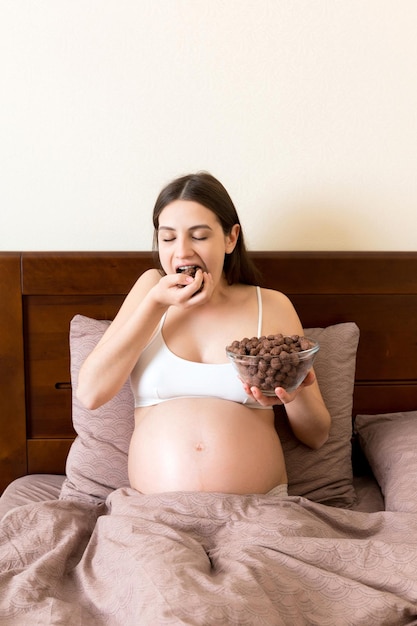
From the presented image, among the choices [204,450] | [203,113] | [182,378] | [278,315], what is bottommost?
[204,450]

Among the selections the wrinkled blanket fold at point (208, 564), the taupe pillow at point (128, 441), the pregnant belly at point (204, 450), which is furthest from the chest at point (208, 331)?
the wrinkled blanket fold at point (208, 564)

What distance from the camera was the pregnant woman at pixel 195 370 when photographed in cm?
163

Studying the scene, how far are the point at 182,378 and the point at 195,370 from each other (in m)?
0.03

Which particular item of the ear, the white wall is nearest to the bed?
the white wall

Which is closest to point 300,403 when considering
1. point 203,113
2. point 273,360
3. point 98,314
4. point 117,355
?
point 273,360

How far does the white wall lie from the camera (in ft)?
6.55

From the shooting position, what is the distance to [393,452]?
1824 millimetres

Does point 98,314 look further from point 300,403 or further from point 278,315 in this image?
point 300,403

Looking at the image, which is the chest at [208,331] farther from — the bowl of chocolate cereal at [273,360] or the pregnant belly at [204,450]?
the bowl of chocolate cereal at [273,360]

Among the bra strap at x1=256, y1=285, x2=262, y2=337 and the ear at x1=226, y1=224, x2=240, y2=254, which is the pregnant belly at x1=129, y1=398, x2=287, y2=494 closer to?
the bra strap at x1=256, y1=285, x2=262, y2=337

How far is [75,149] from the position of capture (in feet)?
6.67

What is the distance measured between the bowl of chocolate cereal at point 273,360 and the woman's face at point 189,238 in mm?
238

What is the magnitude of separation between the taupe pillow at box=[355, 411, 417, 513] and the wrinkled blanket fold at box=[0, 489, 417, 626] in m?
0.11

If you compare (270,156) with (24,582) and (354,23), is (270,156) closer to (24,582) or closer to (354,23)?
(354,23)
